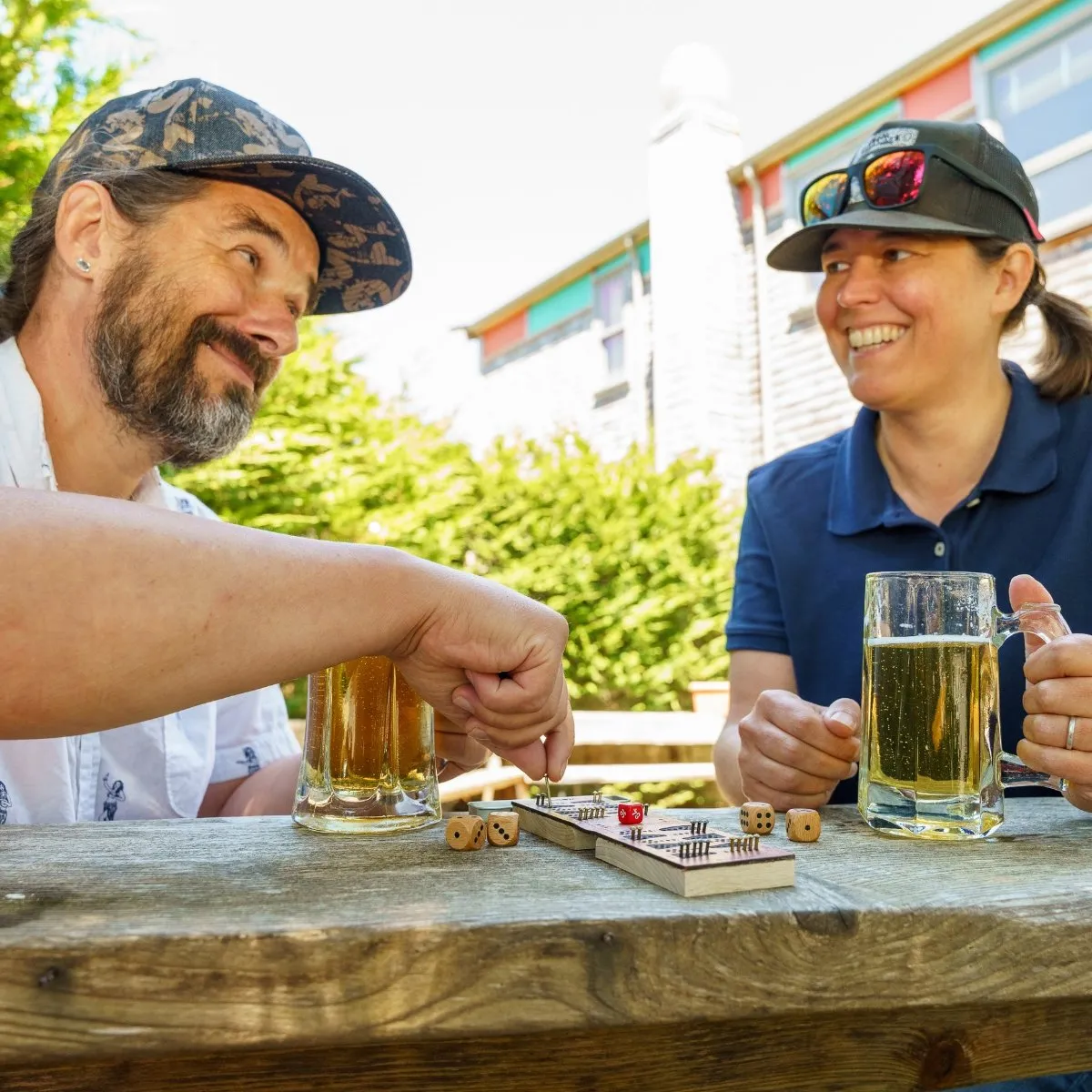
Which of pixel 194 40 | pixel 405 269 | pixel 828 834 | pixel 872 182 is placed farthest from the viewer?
pixel 194 40

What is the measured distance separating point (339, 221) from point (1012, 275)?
141 cm

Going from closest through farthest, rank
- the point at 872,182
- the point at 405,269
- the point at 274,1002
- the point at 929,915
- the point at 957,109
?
the point at 274,1002
the point at 929,915
the point at 872,182
the point at 405,269
the point at 957,109

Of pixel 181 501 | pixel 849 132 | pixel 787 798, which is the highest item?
pixel 849 132

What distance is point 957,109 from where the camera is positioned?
7.89m

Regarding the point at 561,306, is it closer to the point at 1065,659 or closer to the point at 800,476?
the point at 800,476

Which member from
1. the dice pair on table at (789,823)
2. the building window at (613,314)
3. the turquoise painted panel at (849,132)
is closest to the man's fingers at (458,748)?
the dice pair on table at (789,823)

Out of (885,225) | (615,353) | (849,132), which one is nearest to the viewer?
(885,225)

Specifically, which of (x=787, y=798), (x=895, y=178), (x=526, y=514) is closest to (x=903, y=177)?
(x=895, y=178)

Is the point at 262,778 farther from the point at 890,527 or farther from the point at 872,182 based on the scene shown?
the point at 872,182

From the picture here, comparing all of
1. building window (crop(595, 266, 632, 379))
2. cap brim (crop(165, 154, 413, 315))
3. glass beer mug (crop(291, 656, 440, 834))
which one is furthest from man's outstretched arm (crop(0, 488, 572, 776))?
building window (crop(595, 266, 632, 379))

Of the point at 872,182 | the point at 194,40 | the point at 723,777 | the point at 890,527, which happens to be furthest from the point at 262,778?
the point at 194,40

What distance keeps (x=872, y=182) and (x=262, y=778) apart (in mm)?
1695

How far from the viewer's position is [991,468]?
201cm

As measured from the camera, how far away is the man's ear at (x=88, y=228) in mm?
1869
